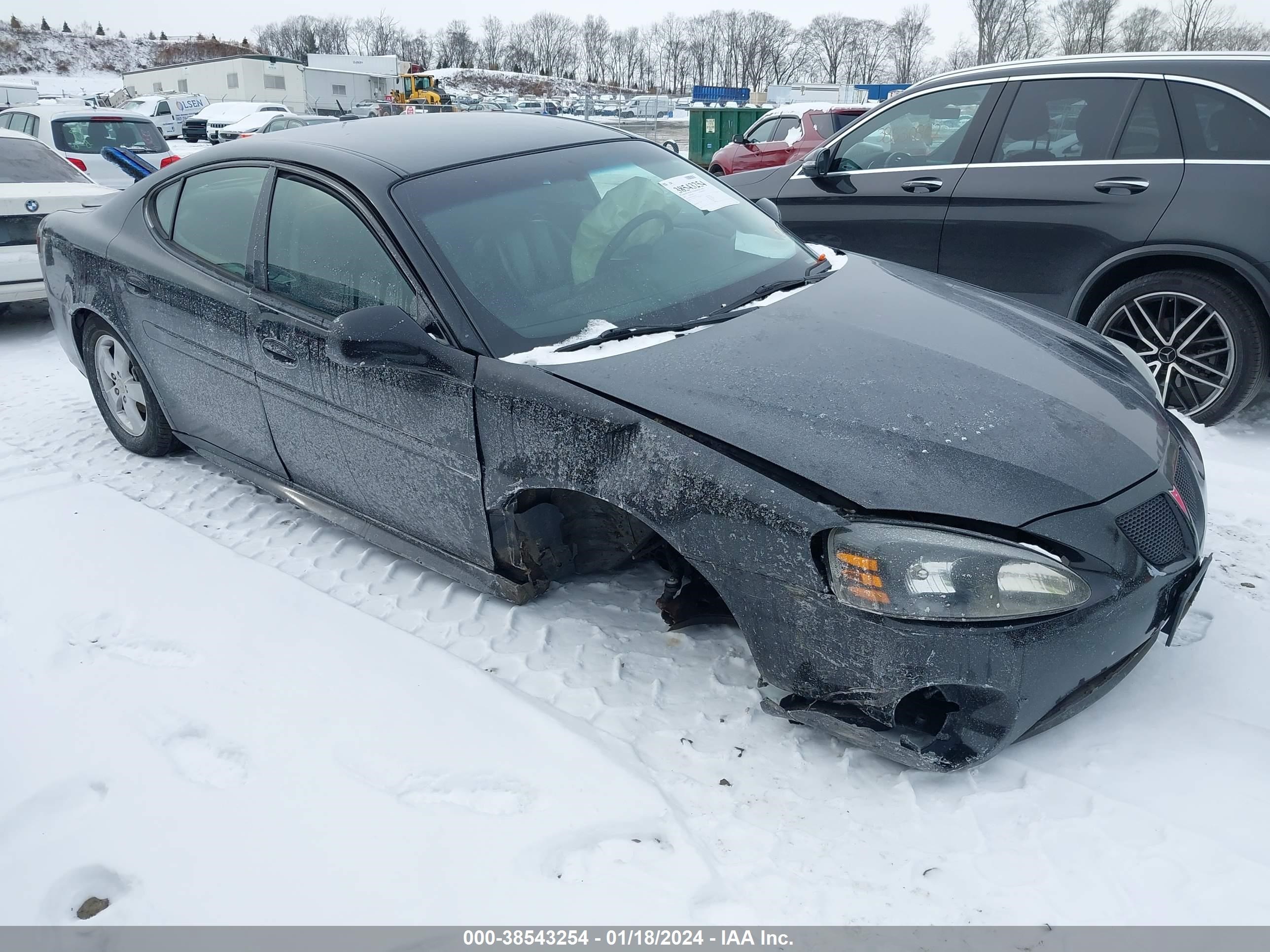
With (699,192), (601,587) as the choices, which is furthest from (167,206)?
(601,587)

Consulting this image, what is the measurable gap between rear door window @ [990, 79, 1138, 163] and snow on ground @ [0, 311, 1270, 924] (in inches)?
95.5

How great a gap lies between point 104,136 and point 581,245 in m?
11.6

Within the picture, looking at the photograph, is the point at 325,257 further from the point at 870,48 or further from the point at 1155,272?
the point at 870,48

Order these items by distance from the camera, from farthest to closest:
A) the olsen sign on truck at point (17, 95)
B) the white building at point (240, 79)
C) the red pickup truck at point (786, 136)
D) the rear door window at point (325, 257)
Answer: the white building at point (240, 79) < the olsen sign on truck at point (17, 95) < the red pickup truck at point (786, 136) < the rear door window at point (325, 257)

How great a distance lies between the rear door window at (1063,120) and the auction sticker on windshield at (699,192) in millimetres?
2230

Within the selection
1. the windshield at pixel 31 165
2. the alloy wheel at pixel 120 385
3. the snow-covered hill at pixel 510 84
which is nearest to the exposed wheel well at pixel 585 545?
the alloy wheel at pixel 120 385

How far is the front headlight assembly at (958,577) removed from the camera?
1.96m

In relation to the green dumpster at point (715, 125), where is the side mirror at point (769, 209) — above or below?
below

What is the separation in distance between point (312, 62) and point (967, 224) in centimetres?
7219

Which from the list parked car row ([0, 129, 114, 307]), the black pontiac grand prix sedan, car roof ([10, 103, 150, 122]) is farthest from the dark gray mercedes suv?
car roof ([10, 103, 150, 122])

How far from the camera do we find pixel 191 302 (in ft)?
11.2

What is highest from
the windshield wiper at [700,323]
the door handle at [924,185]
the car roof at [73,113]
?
the car roof at [73,113]

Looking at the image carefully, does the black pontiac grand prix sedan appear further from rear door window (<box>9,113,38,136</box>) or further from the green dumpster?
the green dumpster
